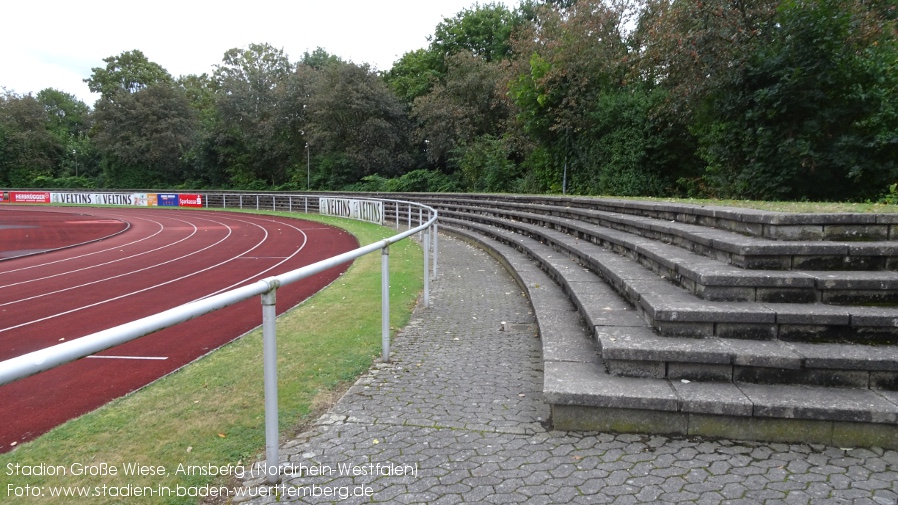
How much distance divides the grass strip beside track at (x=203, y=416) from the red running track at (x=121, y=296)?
2.09 feet

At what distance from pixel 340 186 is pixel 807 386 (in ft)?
143

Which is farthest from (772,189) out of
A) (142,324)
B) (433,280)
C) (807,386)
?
(142,324)

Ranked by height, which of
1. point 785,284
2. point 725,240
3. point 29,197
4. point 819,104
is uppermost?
point 819,104

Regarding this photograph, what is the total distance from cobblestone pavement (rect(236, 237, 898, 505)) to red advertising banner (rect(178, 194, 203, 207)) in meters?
44.1

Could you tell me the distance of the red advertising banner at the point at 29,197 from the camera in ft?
170

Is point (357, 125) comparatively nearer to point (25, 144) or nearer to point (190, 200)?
point (190, 200)

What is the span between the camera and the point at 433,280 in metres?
9.81

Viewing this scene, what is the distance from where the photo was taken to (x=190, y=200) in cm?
4431

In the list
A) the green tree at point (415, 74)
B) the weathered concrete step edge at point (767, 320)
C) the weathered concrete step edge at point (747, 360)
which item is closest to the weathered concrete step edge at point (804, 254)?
the weathered concrete step edge at point (767, 320)

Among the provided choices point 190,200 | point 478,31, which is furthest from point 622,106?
point 190,200

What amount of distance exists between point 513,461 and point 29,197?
6404cm

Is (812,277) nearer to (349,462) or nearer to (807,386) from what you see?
(807,386)

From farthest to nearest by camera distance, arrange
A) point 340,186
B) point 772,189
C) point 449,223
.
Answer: point 340,186, point 449,223, point 772,189

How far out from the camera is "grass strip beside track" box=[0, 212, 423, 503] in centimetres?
317
